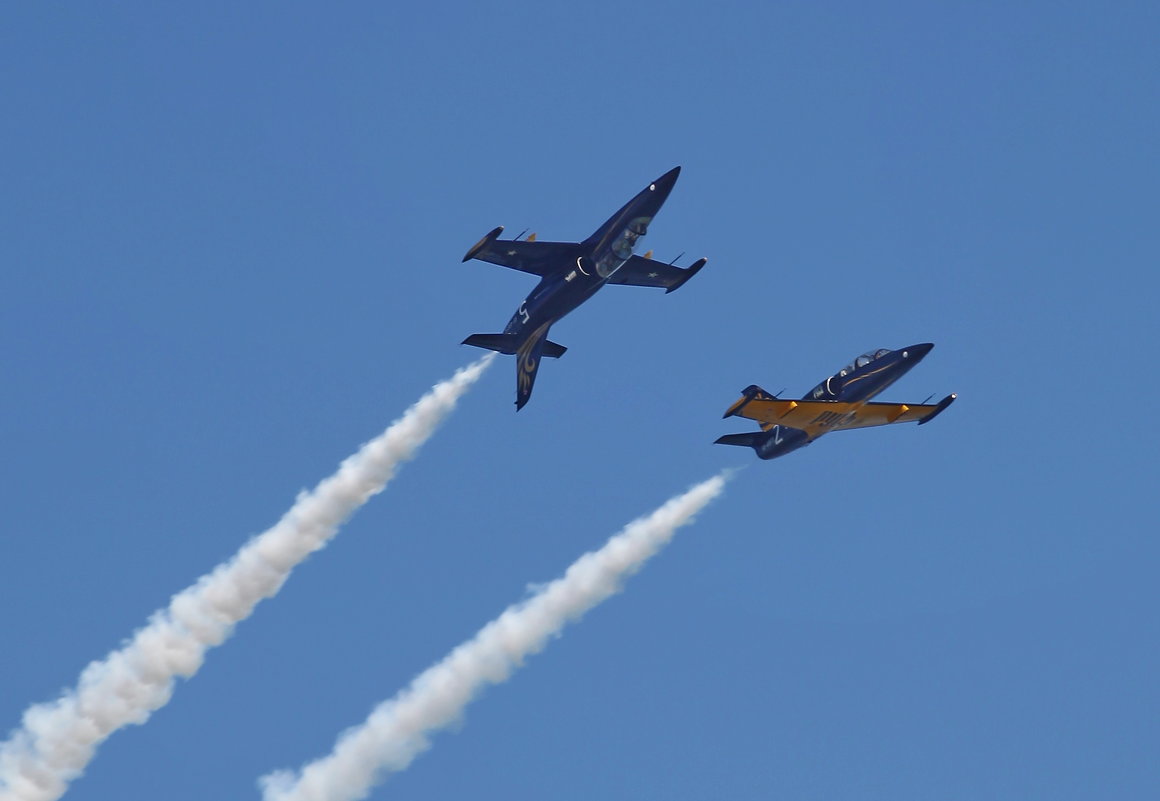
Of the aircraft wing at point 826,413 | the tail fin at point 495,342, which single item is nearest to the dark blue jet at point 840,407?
the aircraft wing at point 826,413

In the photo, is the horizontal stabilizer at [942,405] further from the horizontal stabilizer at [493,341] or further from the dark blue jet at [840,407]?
the horizontal stabilizer at [493,341]

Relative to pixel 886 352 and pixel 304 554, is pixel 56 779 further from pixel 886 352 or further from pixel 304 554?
pixel 886 352

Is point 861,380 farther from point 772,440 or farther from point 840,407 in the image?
point 772,440

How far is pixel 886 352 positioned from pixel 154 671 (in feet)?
124

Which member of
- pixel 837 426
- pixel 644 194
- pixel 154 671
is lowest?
pixel 837 426

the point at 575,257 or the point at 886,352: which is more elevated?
the point at 575,257

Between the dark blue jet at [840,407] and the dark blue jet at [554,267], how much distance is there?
9.85m

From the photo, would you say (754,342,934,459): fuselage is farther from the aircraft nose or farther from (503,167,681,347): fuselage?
(503,167,681,347): fuselage

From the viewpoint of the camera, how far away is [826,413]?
8888cm

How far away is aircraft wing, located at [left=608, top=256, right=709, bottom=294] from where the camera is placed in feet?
325

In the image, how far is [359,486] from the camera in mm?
94938

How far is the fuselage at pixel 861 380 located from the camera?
86.7 m

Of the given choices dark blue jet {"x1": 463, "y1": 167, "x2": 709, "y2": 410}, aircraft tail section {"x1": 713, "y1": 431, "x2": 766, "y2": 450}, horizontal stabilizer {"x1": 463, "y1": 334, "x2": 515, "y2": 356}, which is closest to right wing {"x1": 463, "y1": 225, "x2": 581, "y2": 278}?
dark blue jet {"x1": 463, "y1": 167, "x2": 709, "y2": 410}

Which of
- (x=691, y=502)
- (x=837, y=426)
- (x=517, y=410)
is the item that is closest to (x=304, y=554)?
(x=517, y=410)
